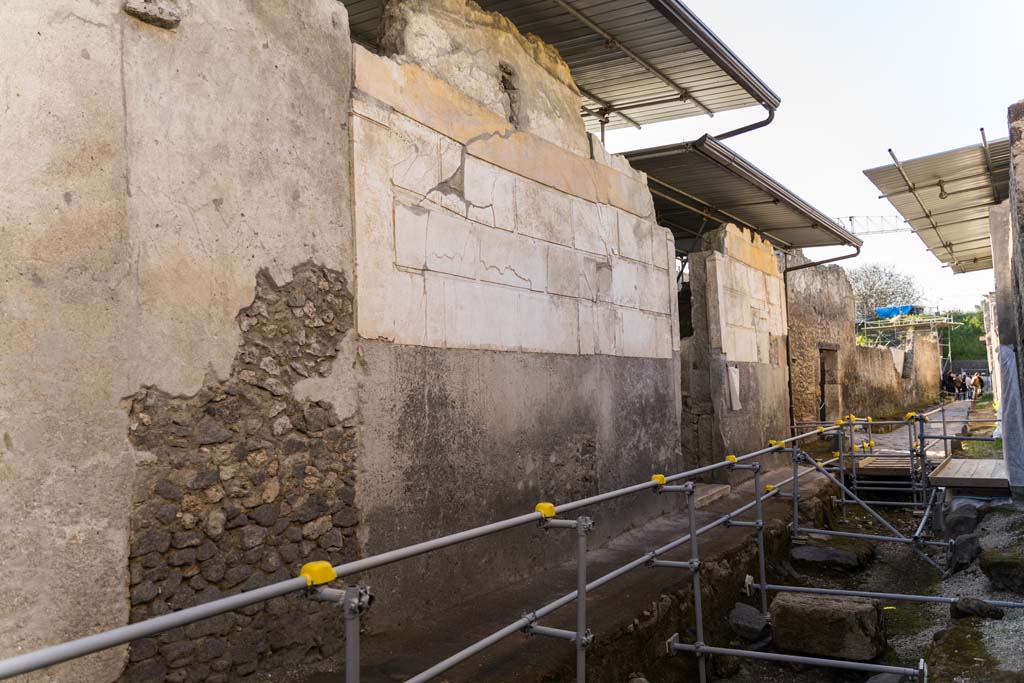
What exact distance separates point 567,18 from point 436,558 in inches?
162

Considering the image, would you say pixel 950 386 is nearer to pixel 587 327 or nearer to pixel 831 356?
pixel 831 356

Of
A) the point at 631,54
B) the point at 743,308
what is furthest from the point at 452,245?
the point at 743,308

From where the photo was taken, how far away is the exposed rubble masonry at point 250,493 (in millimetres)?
3383

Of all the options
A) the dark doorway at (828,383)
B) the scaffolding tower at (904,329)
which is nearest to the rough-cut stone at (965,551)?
the dark doorway at (828,383)

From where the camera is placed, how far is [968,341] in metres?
38.6

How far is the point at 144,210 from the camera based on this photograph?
3.43 meters

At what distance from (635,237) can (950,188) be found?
13.8ft

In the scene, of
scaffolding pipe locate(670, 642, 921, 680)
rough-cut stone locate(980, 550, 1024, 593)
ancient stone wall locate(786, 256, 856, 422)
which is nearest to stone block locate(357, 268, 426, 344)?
scaffolding pipe locate(670, 642, 921, 680)

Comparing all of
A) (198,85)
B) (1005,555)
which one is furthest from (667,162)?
(198,85)

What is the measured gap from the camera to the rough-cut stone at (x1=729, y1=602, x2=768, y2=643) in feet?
19.0

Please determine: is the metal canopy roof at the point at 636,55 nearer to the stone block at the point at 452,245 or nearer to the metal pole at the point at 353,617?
the stone block at the point at 452,245

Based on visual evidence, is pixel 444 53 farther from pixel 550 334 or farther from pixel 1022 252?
pixel 1022 252

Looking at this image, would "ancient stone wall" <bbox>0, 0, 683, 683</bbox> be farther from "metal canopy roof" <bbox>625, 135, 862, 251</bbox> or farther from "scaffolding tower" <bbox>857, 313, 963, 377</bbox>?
"scaffolding tower" <bbox>857, 313, 963, 377</bbox>

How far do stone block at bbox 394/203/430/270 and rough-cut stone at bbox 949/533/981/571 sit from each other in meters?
4.90
